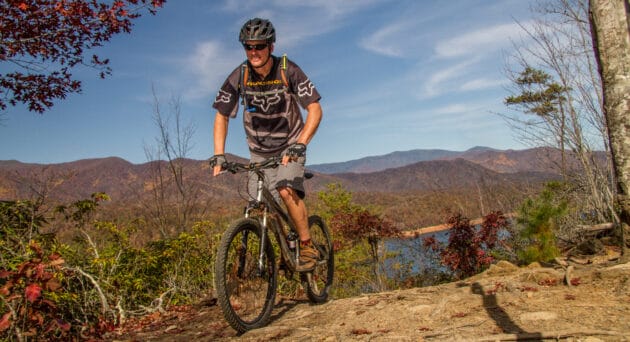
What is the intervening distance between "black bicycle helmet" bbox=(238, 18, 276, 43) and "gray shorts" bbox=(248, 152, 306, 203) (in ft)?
4.20

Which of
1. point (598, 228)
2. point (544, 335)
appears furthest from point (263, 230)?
point (598, 228)

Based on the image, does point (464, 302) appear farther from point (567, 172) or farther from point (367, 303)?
point (567, 172)

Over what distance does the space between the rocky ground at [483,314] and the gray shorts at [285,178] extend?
52.5 inches

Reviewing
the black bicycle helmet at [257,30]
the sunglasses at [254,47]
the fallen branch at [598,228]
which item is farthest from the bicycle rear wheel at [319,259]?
the fallen branch at [598,228]

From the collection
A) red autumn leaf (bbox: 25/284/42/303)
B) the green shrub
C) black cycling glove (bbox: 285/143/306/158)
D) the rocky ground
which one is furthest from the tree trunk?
red autumn leaf (bbox: 25/284/42/303)

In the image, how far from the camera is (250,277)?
163 inches

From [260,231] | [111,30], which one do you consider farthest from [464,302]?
[111,30]

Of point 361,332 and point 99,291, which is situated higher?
point 99,291

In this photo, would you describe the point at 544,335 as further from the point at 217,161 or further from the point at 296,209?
the point at 217,161

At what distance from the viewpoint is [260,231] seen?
3945 mm

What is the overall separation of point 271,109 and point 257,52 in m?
0.59

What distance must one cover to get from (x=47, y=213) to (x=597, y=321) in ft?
22.8

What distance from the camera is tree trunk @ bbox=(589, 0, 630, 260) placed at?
3771mm

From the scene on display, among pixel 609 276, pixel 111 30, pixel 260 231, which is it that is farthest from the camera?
pixel 111 30
